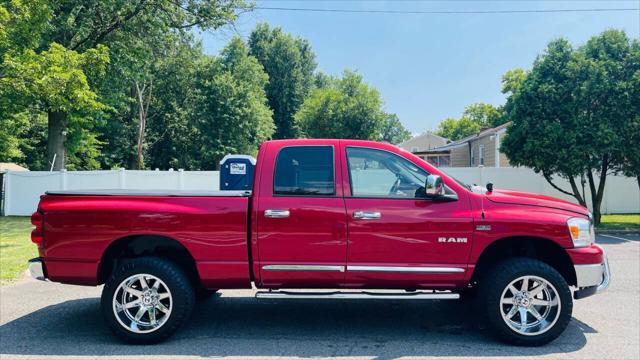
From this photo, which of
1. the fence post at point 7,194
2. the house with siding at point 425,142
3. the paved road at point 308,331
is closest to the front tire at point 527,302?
the paved road at point 308,331

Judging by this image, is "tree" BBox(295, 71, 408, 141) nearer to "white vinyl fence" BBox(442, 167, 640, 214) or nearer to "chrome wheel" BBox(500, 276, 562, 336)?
"white vinyl fence" BBox(442, 167, 640, 214)

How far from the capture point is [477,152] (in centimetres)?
3284

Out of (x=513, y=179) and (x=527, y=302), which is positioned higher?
(x=513, y=179)

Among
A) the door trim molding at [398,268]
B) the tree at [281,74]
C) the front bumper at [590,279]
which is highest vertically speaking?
the tree at [281,74]

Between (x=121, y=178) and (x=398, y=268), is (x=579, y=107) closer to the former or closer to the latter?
(x=398, y=268)

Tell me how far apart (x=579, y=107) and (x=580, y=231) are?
39.0 feet

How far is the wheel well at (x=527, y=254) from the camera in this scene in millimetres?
4820

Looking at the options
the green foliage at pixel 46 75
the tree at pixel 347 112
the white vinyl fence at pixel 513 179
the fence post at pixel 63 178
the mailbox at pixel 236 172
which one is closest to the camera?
the mailbox at pixel 236 172

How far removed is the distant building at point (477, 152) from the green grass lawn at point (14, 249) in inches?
788

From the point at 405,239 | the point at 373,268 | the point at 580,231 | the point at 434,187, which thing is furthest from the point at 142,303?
the point at 580,231

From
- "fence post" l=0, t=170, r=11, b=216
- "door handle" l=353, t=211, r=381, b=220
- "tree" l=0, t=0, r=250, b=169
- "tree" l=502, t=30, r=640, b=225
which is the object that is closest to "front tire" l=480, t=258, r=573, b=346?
"door handle" l=353, t=211, r=381, b=220

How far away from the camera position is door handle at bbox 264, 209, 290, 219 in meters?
4.59

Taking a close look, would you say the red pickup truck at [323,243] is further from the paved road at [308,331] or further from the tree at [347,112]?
the tree at [347,112]

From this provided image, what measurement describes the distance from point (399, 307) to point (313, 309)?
1.12m
